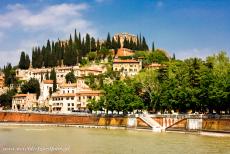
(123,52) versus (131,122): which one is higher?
(123,52)

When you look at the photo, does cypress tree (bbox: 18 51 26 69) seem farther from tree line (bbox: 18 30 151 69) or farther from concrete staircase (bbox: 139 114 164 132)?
concrete staircase (bbox: 139 114 164 132)

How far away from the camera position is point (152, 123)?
61.2m

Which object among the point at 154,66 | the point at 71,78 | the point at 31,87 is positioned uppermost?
the point at 154,66

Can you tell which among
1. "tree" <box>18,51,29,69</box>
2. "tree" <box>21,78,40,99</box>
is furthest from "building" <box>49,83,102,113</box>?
"tree" <box>18,51,29,69</box>

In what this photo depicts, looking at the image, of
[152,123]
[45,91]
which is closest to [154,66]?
[45,91]

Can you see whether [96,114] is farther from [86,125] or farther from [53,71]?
[53,71]

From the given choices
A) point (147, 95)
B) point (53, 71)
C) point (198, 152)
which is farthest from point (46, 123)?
point (198, 152)

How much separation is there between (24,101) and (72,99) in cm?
1310

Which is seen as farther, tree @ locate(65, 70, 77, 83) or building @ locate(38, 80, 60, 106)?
tree @ locate(65, 70, 77, 83)

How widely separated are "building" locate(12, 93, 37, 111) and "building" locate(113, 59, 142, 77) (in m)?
22.2

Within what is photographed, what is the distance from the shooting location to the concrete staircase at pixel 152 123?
59750mm

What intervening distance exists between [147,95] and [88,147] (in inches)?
1472

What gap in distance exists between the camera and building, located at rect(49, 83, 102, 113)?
95500mm

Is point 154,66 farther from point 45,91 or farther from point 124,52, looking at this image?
point 45,91
